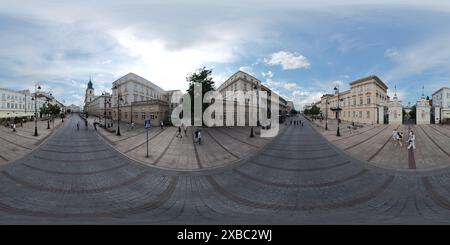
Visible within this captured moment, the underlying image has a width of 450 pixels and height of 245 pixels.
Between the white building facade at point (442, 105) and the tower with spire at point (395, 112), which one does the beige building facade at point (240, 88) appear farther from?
the white building facade at point (442, 105)

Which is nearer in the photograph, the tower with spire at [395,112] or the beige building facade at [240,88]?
the beige building facade at [240,88]

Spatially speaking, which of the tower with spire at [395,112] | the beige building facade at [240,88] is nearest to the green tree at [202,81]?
the beige building facade at [240,88]

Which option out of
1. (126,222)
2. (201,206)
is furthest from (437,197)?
(126,222)

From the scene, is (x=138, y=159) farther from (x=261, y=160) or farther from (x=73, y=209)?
(x=261, y=160)

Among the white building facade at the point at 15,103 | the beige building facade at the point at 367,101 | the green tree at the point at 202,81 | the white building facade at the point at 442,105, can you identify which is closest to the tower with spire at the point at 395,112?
the beige building facade at the point at 367,101

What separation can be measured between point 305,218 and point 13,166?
10852mm

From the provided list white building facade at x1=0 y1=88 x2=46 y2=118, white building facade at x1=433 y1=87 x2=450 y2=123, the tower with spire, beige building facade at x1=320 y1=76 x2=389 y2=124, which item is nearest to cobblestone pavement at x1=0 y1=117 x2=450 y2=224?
beige building facade at x1=320 y1=76 x2=389 y2=124

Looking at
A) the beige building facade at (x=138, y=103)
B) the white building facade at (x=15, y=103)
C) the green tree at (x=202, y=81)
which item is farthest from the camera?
the white building facade at (x=15, y=103)

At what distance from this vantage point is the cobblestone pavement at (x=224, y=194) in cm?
492

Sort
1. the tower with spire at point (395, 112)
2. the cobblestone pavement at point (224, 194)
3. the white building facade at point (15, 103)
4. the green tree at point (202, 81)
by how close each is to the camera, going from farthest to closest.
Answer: the white building facade at point (15, 103) < the tower with spire at point (395, 112) < the green tree at point (202, 81) < the cobblestone pavement at point (224, 194)

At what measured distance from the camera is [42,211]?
508cm

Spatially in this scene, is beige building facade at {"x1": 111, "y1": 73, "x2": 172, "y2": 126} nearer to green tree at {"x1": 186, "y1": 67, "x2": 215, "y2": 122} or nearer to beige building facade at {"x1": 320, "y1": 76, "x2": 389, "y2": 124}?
green tree at {"x1": 186, "y1": 67, "x2": 215, "y2": 122}

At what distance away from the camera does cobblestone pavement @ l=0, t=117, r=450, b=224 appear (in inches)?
194

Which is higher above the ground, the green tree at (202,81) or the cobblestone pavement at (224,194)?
the green tree at (202,81)
